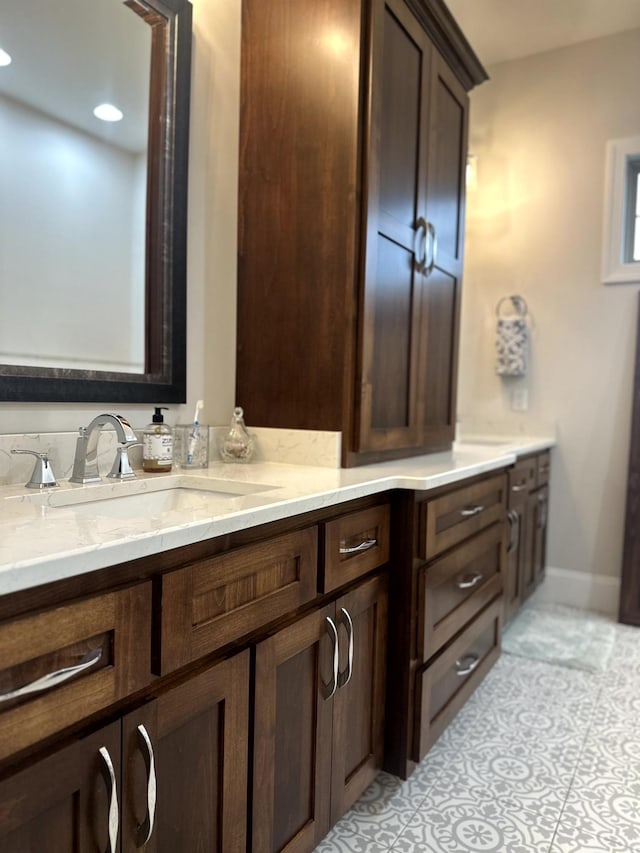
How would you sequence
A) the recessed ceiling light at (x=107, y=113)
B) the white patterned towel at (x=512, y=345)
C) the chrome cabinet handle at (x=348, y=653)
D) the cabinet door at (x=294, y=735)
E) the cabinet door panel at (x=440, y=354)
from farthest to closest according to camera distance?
the white patterned towel at (x=512, y=345), the cabinet door panel at (x=440, y=354), the recessed ceiling light at (x=107, y=113), the chrome cabinet handle at (x=348, y=653), the cabinet door at (x=294, y=735)

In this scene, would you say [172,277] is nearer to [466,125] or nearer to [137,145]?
[137,145]

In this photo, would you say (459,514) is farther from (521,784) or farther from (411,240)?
(411,240)

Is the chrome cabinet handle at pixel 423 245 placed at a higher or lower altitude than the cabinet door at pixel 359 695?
higher

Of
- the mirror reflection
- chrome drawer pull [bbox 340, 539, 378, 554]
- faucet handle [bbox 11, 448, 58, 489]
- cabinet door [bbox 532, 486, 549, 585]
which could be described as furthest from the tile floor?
the mirror reflection

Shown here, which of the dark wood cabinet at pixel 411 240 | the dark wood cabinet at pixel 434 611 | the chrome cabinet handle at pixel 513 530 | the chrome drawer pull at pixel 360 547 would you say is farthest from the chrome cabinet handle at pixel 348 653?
the chrome cabinet handle at pixel 513 530

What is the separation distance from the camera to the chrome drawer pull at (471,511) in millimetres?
1853

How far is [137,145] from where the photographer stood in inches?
61.1

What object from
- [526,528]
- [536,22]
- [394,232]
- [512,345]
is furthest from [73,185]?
[536,22]

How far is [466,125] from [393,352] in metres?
1.11

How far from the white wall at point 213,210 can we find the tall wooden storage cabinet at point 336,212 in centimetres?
4

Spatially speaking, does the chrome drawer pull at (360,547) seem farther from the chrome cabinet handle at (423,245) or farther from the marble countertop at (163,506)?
the chrome cabinet handle at (423,245)

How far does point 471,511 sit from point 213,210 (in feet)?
4.02

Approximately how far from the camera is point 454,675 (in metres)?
1.87

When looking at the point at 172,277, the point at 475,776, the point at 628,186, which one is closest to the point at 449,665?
the point at 475,776
